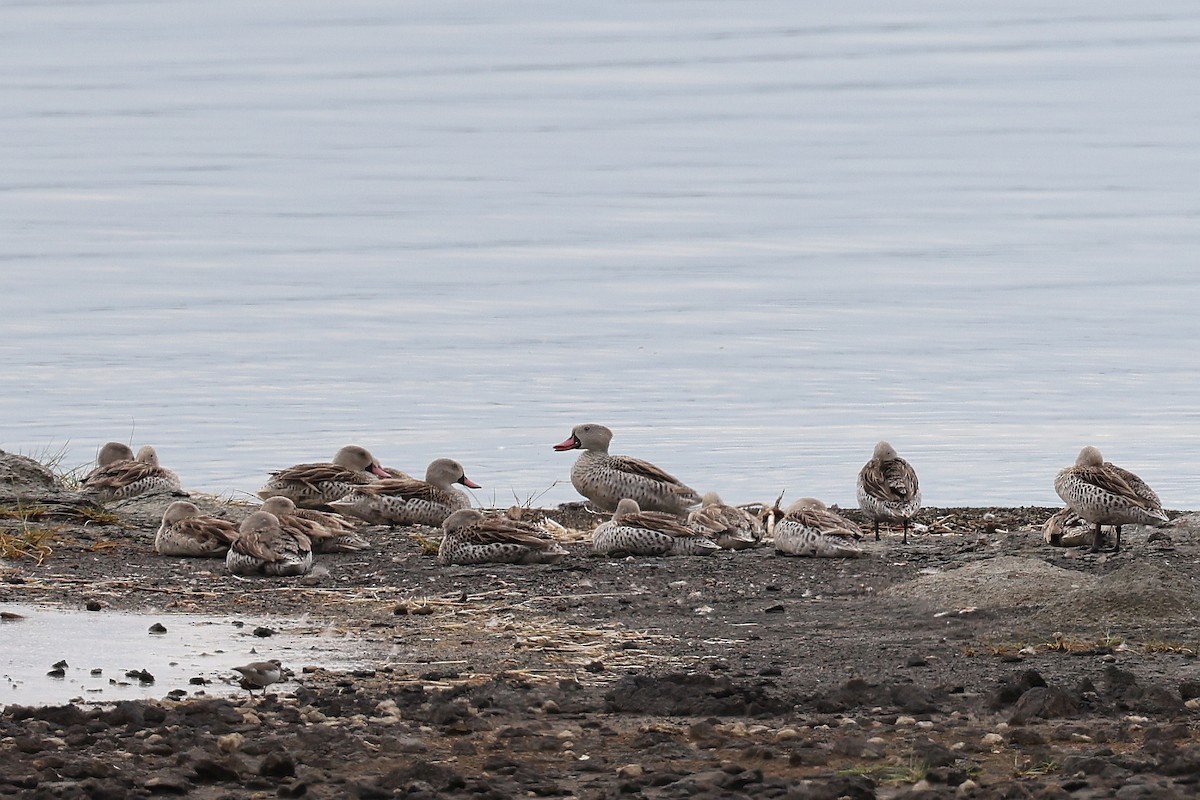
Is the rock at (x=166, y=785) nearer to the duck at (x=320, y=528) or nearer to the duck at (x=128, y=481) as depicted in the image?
the duck at (x=320, y=528)

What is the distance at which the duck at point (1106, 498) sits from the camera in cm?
1352

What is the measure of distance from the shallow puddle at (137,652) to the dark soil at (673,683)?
0.25 m

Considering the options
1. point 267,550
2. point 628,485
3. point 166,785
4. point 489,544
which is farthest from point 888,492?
point 166,785

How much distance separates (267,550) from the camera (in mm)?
12945

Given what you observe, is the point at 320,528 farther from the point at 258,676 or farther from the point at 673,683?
the point at 673,683

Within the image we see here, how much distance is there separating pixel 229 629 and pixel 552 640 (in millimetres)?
1494

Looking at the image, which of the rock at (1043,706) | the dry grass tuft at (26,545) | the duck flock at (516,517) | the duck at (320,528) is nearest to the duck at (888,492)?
the duck flock at (516,517)

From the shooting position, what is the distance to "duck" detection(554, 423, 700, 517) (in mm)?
16312

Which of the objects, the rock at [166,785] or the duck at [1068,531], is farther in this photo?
the duck at [1068,531]

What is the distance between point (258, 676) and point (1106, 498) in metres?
5.72

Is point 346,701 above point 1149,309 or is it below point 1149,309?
below

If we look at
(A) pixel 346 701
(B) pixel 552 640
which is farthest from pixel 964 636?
(A) pixel 346 701

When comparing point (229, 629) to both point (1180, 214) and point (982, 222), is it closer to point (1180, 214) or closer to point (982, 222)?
point (982, 222)

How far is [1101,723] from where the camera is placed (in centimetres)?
891
